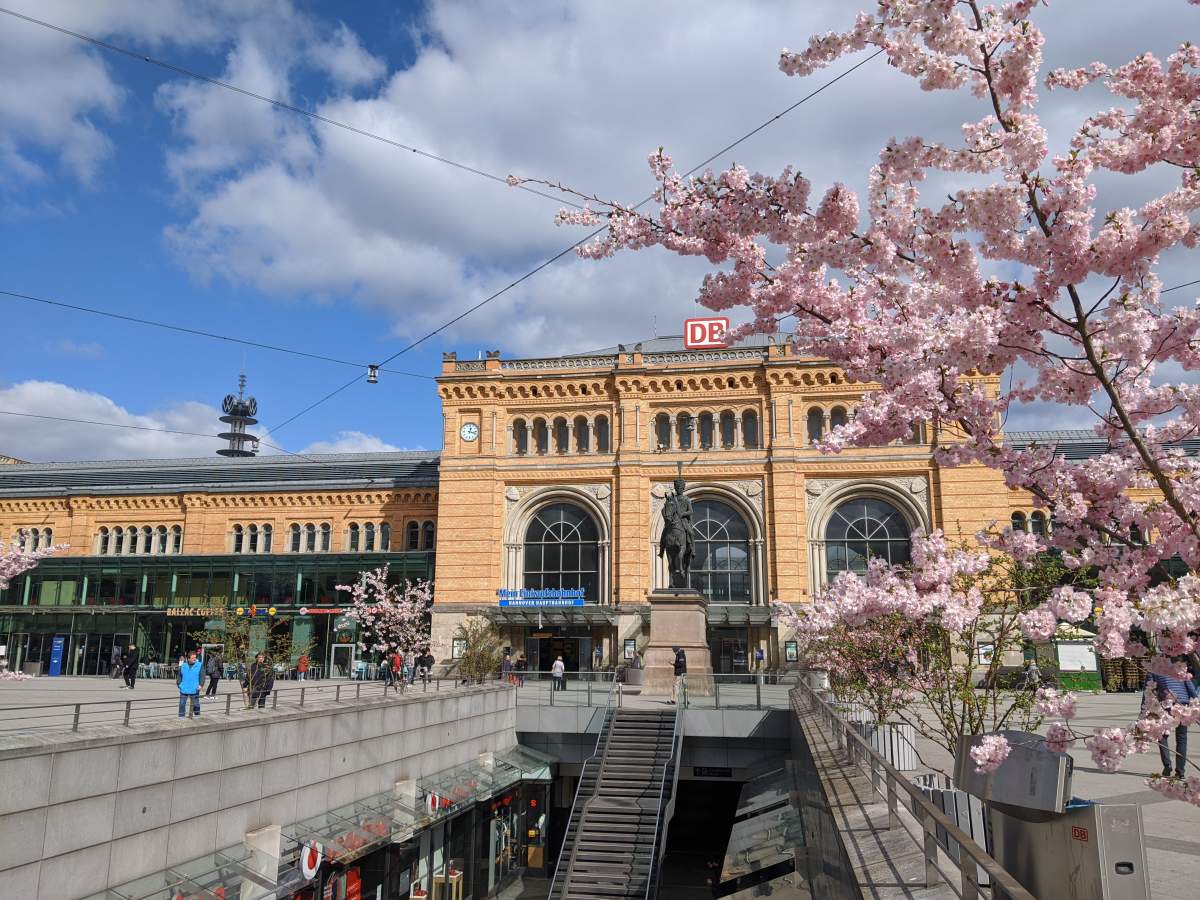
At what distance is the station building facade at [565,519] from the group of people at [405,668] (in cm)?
128

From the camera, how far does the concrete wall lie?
34.5 ft

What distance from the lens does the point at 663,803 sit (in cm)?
2183

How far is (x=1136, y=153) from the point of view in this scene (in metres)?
5.58

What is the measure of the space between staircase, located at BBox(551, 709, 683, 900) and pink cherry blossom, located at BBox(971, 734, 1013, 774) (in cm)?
1440

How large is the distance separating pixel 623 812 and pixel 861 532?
75.0ft

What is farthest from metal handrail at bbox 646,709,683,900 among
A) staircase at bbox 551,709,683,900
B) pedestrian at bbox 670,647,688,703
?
pedestrian at bbox 670,647,688,703

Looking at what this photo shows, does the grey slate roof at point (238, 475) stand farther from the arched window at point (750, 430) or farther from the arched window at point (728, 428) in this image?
the arched window at point (750, 430)

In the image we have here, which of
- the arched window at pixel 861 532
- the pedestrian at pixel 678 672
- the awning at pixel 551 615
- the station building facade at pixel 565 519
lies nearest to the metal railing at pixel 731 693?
the pedestrian at pixel 678 672

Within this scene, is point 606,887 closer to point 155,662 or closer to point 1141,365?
point 1141,365

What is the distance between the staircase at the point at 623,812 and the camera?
1939 cm

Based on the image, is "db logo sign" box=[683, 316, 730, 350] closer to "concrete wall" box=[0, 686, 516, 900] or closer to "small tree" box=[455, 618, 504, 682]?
"small tree" box=[455, 618, 504, 682]

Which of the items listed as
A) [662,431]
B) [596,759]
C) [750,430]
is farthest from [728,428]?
[596,759]

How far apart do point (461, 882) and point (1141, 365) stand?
20343mm

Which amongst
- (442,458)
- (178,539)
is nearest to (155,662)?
(178,539)
